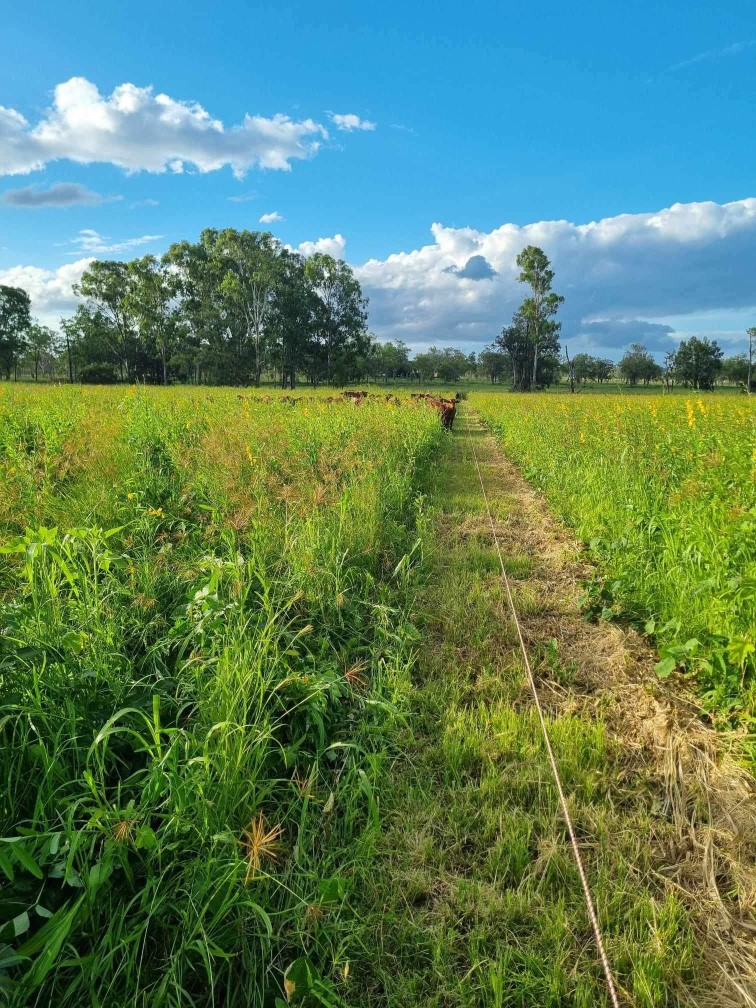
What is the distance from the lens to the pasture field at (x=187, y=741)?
1.45m

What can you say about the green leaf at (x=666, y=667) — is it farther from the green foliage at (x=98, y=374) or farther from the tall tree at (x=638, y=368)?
the tall tree at (x=638, y=368)

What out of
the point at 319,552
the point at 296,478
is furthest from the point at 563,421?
the point at 319,552

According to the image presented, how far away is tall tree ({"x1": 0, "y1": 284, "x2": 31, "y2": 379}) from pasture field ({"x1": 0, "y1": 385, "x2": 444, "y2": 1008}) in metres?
66.5

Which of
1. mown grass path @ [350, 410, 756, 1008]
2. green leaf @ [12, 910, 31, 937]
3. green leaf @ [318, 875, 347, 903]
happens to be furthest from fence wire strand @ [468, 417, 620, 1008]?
green leaf @ [12, 910, 31, 937]

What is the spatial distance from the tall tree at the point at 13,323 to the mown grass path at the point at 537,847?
229 ft

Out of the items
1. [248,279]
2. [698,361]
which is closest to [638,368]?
[698,361]

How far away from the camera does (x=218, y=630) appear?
2.58m

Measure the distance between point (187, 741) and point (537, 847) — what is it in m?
1.41

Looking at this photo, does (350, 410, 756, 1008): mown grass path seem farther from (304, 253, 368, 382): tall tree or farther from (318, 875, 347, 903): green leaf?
(304, 253, 368, 382): tall tree

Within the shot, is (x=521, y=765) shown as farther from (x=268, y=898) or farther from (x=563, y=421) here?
(x=563, y=421)

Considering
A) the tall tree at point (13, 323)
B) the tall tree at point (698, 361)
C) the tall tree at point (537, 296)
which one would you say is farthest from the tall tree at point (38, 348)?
the tall tree at point (698, 361)

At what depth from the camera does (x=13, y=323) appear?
196ft

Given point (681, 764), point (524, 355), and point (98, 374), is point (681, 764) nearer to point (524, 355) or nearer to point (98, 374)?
point (98, 374)

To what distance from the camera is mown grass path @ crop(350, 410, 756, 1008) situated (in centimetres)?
156
